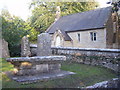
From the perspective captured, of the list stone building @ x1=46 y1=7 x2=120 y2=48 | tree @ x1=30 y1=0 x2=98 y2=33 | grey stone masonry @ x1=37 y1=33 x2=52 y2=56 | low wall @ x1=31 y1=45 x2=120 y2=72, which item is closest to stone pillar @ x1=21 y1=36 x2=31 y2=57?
low wall @ x1=31 y1=45 x2=120 y2=72

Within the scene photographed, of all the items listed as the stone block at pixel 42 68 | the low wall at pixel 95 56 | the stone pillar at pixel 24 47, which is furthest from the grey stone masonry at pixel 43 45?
the stone pillar at pixel 24 47

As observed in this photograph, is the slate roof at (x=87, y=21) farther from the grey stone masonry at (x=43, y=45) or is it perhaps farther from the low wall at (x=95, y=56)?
the grey stone masonry at (x=43, y=45)

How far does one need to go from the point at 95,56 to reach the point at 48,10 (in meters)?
31.0

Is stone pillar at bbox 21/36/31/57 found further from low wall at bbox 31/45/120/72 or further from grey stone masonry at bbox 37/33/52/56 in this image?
grey stone masonry at bbox 37/33/52/56

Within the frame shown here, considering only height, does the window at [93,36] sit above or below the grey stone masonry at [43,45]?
above

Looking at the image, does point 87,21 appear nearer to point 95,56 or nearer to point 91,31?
point 91,31

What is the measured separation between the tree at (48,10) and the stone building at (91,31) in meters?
9.43

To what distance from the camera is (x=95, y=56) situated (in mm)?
10664

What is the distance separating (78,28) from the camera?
24594 mm

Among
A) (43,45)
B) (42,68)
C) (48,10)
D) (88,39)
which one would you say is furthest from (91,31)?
(48,10)

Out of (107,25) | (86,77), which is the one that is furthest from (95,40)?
(86,77)

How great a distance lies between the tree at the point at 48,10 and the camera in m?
38.0

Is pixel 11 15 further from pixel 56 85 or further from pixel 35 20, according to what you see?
pixel 56 85

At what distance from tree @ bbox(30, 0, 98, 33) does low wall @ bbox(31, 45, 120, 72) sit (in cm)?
2562
